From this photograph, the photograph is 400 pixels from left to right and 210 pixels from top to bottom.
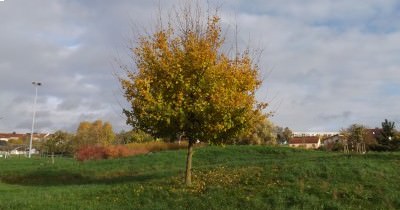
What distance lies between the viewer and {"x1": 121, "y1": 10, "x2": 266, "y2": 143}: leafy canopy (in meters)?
15.5

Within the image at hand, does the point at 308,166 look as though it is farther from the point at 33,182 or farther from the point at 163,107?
the point at 33,182

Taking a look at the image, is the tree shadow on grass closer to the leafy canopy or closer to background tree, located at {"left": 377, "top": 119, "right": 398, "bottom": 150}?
the leafy canopy

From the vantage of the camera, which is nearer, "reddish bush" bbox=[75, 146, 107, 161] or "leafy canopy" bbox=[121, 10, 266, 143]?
"leafy canopy" bbox=[121, 10, 266, 143]

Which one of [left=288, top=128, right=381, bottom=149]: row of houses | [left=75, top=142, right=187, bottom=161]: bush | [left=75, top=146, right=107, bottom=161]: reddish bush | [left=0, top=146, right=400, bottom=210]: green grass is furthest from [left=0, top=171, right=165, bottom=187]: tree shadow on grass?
[left=288, top=128, right=381, bottom=149]: row of houses

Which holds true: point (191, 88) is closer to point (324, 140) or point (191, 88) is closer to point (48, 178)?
point (48, 178)

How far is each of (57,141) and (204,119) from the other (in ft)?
250

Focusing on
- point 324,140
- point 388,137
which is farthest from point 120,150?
point 324,140

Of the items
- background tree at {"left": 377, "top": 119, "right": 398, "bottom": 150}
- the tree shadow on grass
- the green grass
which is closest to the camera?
the green grass

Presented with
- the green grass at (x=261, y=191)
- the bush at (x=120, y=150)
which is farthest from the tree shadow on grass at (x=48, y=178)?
the bush at (x=120, y=150)

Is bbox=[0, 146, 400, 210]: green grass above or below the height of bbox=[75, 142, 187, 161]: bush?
below

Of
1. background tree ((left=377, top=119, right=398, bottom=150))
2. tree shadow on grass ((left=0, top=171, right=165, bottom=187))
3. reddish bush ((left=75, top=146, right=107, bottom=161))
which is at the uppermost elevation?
background tree ((left=377, top=119, right=398, bottom=150))

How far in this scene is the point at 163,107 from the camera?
15367 mm

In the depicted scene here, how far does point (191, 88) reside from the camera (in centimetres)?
1548

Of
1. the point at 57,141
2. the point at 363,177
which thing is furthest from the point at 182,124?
the point at 57,141
